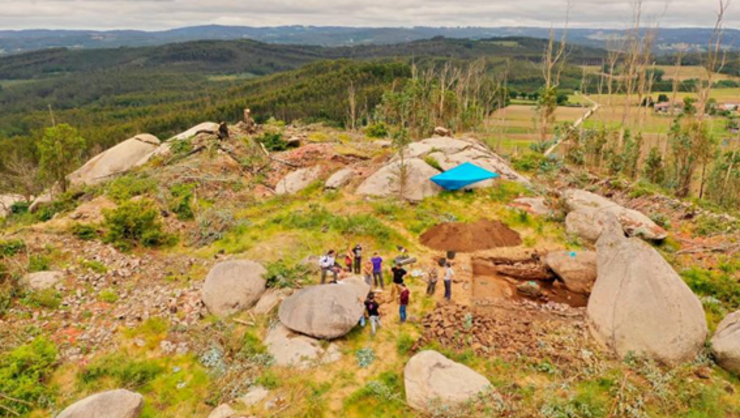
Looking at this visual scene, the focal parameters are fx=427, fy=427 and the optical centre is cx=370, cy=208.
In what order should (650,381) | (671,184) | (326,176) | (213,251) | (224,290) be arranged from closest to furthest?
(650,381) < (224,290) < (213,251) < (326,176) < (671,184)

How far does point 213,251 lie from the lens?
60.0ft

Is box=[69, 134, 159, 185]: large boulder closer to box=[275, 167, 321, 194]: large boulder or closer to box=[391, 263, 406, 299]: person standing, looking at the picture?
box=[275, 167, 321, 194]: large boulder

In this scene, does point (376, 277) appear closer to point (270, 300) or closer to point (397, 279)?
point (397, 279)

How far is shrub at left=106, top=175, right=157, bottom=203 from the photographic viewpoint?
2259cm

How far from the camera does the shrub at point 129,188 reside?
74.1ft

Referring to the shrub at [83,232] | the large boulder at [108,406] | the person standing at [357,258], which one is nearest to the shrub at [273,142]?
the shrub at [83,232]

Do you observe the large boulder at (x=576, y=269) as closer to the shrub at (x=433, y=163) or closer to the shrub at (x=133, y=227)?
the shrub at (x=433, y=163)

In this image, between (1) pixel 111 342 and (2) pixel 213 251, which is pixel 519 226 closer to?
(2) pixel 213 251

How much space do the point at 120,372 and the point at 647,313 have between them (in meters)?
14.4

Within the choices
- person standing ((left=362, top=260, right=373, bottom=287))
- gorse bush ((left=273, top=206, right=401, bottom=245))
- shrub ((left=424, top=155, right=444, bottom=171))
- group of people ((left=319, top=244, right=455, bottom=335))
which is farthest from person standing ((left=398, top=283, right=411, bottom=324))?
shrub ((left=424, top=155, right=444, bottom=171))

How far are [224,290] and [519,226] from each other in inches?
538

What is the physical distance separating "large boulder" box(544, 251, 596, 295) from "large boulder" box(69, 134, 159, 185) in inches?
1075

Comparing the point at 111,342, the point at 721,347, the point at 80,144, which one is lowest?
the point at 111,342

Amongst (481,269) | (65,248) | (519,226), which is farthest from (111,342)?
(519,226)
